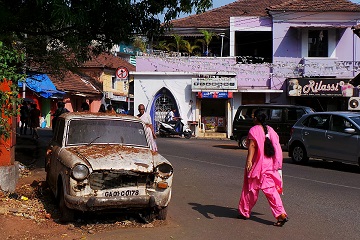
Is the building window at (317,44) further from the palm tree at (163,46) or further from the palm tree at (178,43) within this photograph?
the palm tree at (163,46)

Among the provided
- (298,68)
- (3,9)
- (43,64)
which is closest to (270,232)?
(3,9)

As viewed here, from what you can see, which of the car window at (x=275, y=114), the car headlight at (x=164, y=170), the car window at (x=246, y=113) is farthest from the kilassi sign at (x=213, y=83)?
the car headlight at (x=164, y=170)

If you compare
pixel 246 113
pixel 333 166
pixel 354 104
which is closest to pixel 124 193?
pixel 333 166

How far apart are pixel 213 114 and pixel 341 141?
61.7 ft

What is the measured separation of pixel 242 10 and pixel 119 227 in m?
34.1

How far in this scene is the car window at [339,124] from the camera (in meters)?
15.0

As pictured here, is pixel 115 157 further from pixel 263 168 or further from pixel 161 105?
pixel 161 105

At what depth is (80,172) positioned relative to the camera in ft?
24.1

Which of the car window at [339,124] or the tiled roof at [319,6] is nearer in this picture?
the car window at [339,124]

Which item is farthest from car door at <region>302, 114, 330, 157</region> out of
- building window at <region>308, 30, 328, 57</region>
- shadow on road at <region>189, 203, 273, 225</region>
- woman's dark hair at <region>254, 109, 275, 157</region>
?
building window at <region>308, 30, 328, 57</region>

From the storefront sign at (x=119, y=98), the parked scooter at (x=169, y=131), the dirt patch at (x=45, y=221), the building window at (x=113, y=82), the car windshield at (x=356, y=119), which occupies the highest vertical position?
the building window at (x=113, y=82)

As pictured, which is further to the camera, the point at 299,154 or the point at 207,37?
the point at 207,37

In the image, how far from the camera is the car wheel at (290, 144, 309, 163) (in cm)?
Answer: 1665

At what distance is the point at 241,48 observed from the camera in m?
35.8
